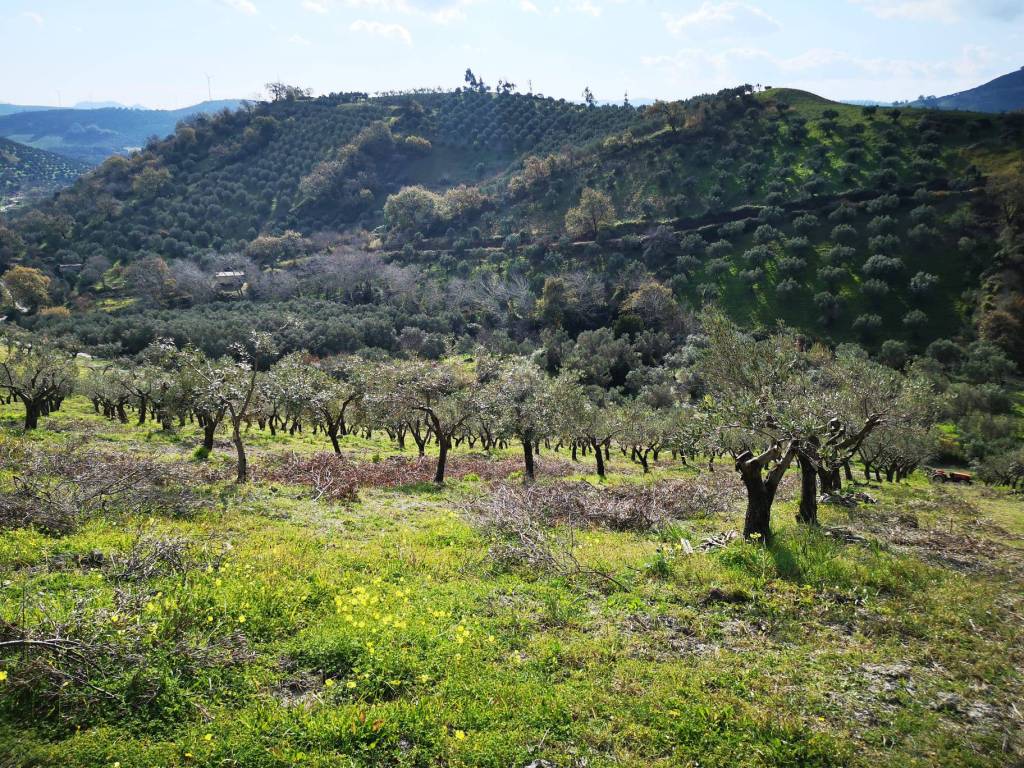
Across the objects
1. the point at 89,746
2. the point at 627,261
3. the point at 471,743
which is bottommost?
the point at 471,743

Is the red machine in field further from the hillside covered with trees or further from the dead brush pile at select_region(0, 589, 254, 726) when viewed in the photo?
the dead brush pile at select_region(0, 589, 254, 726)

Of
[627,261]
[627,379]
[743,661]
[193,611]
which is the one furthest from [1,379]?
[627,261]

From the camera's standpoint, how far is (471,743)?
23.4 feet

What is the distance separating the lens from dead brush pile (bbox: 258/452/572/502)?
22.5 metres

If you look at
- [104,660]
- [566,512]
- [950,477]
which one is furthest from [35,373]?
[950,477]

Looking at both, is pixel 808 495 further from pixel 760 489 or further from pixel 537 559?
pixel 537 559

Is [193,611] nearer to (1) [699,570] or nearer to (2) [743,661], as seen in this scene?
(2) [743,661]

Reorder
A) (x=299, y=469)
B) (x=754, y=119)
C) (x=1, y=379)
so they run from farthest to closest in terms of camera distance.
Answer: (x=754, y=119)
(x=1, y=379)
(x=299, y=469)

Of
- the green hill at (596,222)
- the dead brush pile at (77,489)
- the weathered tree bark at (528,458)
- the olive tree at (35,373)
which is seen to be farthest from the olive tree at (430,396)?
the green hill at (596,222)

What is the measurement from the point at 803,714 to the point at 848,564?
22.5 ft

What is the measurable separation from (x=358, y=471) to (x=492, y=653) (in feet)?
63.6

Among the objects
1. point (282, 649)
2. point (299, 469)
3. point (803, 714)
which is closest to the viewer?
point (803, 714)

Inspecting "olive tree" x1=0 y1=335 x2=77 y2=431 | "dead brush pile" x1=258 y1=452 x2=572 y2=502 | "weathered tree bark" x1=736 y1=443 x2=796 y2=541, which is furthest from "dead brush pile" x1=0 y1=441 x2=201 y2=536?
"weathered tree bark" x1=736 y1=443 x2=796 y2=541

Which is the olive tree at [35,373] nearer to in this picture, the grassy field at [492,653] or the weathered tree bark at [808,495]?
the grassy field at [492,653]
